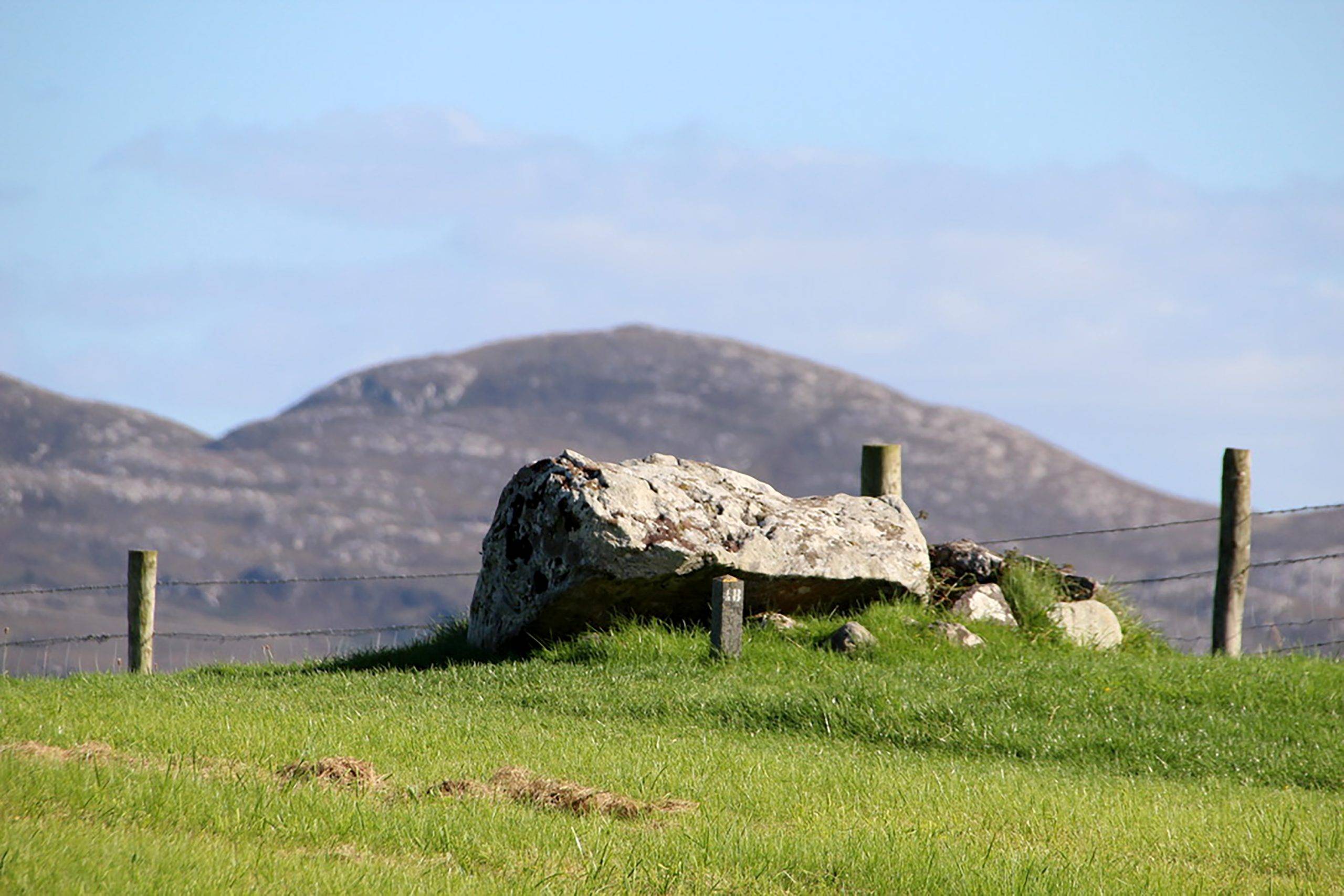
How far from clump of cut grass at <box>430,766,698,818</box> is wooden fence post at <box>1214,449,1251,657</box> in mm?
11905

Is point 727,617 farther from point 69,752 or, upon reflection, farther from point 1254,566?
point 1254,566

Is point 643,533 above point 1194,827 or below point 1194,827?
above

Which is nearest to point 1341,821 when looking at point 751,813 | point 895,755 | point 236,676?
point 895,755

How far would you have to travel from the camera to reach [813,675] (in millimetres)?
13719

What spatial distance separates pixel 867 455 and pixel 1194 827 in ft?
32.8

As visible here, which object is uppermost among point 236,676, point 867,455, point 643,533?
point 867,455

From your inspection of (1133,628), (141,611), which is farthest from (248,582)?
(1133,628)

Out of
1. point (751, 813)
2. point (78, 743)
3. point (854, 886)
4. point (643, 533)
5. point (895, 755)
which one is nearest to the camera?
point (854, 886)

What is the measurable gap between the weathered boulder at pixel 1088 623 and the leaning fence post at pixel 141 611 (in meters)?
12.2

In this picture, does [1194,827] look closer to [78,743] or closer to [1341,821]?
[1341,821]

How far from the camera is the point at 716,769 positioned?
9633mm

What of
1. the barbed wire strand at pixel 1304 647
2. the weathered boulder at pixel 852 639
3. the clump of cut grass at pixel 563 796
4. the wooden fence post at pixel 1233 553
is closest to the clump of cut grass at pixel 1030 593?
the wooden fence post at pixel 1233 553

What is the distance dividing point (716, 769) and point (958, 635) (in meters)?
6.43

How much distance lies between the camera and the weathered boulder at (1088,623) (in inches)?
659
